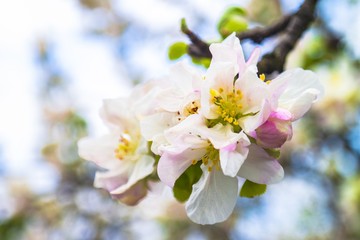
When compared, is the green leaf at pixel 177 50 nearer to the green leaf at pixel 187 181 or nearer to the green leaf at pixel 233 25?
the green leaf at pixel 233 25

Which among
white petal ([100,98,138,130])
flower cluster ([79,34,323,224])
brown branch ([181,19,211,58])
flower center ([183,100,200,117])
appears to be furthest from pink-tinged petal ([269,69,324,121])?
white petal ([100,98,138,130])

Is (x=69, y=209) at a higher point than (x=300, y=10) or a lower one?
lower

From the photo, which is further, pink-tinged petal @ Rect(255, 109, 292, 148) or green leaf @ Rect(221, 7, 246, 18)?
green leaf @ Rect(221, 7, 246, 18)

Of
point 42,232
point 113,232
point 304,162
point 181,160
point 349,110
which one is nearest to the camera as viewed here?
point 181,160

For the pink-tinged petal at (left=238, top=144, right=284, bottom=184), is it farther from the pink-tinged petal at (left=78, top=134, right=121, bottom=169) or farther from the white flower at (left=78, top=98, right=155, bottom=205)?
the pink-tinged petal at (left=78, top=134, right=121, bottom=169)

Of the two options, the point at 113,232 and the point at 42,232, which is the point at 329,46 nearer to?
the point at 113,232

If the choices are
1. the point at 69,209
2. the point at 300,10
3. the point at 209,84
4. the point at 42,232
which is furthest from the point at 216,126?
the point at 42,232

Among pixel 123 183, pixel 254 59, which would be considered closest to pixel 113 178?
pixel 123 183

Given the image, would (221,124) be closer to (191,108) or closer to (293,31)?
(191,108)
